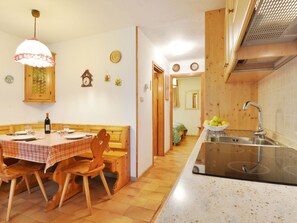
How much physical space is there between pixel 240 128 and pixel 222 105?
351mm

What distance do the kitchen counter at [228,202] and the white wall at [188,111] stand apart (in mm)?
6679

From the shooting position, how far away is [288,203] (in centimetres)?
47

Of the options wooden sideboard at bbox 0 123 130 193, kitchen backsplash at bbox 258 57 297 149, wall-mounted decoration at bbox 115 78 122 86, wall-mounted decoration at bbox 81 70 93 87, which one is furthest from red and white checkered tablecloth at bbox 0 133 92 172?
kitchen backsplash at bbox 258 57 297 149

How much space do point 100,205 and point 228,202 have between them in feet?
6.22

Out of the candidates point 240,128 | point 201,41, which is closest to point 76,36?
point 201,41

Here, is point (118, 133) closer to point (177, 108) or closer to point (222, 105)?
point (222, 105)

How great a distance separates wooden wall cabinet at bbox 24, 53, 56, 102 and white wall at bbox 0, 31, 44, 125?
14 cm

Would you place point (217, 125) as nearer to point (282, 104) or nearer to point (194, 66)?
point (282, 104)

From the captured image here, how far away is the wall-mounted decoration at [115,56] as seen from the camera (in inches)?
109

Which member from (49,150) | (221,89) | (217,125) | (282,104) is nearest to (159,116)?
(221,89)

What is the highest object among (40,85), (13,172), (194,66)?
(194,66)

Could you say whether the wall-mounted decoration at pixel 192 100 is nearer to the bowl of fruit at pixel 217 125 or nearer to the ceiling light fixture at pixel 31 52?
the bowl of fruit at pixel 217 125

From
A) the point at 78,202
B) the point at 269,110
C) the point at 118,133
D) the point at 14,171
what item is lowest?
the point at 78,202

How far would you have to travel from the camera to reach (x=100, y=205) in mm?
1994
